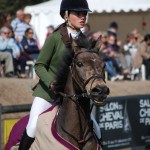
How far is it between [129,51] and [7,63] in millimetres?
5810

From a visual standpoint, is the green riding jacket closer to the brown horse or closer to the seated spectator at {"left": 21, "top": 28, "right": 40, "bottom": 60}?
the brown horse

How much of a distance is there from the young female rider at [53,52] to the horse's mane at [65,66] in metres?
0.18

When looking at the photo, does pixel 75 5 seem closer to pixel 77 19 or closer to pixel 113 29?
pixel 77 19

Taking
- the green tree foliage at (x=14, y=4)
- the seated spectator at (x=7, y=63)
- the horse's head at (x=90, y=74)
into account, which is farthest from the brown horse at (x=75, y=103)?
the green tree foliage at (x=14, y=4)

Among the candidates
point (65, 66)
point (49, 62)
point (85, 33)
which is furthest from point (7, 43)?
point (65, 66)

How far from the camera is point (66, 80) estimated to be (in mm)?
6281

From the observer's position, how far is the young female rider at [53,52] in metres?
6.56

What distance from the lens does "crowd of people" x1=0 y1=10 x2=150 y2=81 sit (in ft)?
50.7

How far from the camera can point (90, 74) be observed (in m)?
5.79

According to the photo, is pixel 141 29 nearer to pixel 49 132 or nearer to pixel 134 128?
pixel 134 128

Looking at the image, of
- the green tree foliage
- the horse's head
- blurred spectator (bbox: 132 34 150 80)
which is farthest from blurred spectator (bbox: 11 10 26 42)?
the green tree foliage

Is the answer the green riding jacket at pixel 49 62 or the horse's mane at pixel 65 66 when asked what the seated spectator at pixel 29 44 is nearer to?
the green riding jacket at pixel 49 62

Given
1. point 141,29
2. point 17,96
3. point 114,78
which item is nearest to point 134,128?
point 17,96

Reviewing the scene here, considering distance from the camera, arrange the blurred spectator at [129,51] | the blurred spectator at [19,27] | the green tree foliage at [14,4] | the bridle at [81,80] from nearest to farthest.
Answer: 1. the bridle at [81,80]
2. the blurred spectator at [19,27]
3. the blurred spectator at [129,51]
4. the green tree foliage at [14,4]
